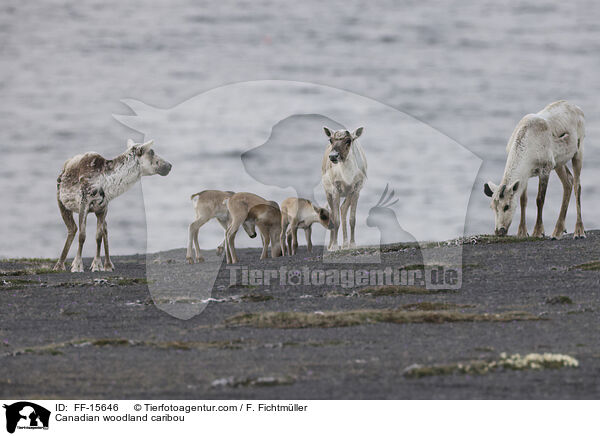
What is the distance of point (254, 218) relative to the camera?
31.4 m

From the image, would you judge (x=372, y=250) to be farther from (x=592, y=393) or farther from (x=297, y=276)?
(x=592, y=393)

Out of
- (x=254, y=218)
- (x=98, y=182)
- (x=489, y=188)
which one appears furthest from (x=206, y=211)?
(x=489, y=188)

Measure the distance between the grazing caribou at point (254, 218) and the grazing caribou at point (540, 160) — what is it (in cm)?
634

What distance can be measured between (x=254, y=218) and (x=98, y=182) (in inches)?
192

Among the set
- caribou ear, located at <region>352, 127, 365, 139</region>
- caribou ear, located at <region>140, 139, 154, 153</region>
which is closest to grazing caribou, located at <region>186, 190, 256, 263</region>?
caribou ear, located at <region>140, 139, 154, 153</region>

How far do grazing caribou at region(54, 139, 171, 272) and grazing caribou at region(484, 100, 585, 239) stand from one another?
9.42m

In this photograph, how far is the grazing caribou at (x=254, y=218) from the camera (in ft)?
101

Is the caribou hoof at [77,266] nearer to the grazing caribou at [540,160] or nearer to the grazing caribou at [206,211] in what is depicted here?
the grazing caribou at [206,211]

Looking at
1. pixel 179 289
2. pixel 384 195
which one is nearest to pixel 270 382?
pixel 179 289

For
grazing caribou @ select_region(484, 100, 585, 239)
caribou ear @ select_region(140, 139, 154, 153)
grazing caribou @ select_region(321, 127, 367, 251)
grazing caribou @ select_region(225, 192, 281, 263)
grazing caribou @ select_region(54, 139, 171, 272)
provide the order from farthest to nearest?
grazing caribou @ select_region(321, 127, 367, 251), grazing caribou @ select_region(225, 192, 281, 263), caribou ear @ select_region(140, 139, 154, 153), grazing caribou @ select_region(54, 139, 171, 272), grazing caribou @ select_region(484, 100, 585, 239)

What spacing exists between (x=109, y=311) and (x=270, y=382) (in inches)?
332

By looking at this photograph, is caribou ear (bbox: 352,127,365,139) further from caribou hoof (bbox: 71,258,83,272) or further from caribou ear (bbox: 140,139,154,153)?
caribou hoof (bbox: 71,258,83,272)

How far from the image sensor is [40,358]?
1625 cm

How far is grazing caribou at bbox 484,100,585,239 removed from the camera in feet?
94.3
